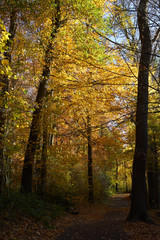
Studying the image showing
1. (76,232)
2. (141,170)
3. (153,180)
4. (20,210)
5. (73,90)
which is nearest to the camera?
(76,232)

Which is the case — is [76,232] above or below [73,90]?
below

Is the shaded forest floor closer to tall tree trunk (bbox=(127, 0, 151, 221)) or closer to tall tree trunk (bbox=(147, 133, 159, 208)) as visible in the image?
tall tree trunk (bbox=(127, 0, 151, 221))

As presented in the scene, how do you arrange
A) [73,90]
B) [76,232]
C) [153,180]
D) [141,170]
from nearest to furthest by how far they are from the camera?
1. [76,232]
2. [141,170]
3. [73,90]
4. [153,180]

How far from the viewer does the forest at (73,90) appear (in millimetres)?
4586

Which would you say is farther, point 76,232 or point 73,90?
point 73,90

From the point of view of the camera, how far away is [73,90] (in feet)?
30.3

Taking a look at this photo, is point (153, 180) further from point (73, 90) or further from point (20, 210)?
point (20, 210)

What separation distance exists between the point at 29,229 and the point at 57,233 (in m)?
0.91

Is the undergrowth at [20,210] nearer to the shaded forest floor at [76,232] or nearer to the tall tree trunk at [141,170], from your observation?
the shaded forest floor at [76,232]

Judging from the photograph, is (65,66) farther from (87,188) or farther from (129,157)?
(87,188)

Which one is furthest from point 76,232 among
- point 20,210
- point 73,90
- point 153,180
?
point 153,180

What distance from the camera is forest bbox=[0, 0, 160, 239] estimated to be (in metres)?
4.59

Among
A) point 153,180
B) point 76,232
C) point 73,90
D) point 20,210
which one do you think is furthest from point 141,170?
point 153,180

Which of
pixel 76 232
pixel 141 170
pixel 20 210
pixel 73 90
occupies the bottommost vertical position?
pixel 76 232
